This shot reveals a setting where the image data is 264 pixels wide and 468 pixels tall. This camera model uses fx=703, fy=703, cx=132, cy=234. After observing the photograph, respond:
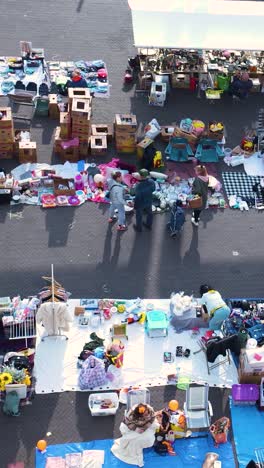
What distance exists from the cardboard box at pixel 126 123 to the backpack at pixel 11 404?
7854 mm

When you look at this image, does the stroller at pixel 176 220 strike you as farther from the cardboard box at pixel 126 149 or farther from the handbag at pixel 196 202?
the cardboard box at pixel 126 149

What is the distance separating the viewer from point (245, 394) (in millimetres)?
12844

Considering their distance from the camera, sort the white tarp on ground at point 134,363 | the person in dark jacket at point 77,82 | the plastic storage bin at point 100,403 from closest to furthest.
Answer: the plastic storage bin at point 100,403
the white tarp on ground at point 134,363
the person in dark jacket at point 77,82

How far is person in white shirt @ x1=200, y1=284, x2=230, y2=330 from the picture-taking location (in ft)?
44.5

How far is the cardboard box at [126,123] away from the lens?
1772 cm

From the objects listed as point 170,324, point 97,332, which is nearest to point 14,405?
point 97,332

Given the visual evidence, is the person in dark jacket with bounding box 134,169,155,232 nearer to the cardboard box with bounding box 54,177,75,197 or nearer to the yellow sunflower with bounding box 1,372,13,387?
the cardboard box with bounding box 54,177,75,197

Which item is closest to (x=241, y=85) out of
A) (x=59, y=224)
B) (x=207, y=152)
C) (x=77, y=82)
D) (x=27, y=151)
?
(x=207, y=152)

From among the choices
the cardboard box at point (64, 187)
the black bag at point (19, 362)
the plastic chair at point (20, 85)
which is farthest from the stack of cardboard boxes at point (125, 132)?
the black bag at point (19, 362)

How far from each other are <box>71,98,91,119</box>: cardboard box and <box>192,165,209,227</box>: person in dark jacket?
10.2 ft

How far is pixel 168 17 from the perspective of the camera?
19.8 meters

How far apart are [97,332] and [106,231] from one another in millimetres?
2874

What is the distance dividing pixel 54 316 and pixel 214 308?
121 inches

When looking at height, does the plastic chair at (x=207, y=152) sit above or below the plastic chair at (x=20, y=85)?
below
